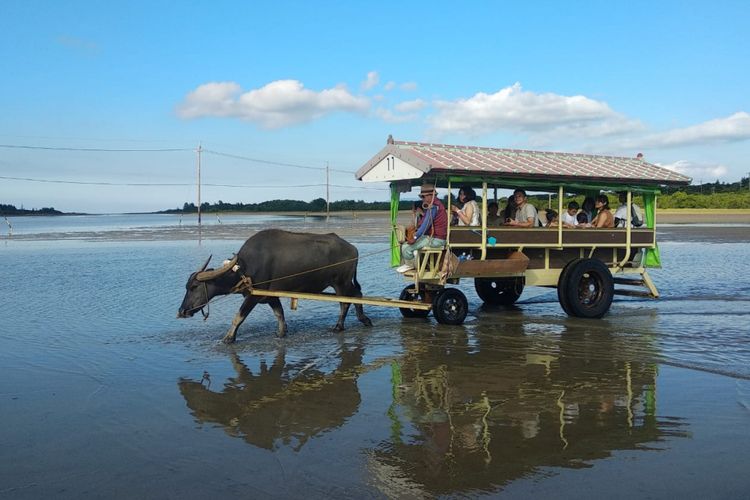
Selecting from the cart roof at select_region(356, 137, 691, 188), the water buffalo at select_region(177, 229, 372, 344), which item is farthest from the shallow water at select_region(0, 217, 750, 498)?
the cart roof at select_region(356, 137, 691, 188)

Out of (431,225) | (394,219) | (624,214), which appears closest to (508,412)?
(431,225)

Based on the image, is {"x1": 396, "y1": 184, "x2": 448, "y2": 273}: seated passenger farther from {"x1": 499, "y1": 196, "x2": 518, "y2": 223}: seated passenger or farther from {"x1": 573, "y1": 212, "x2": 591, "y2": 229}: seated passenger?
{"x1": 573, "y1": 212, "x2": 591, "y2": 229}: seated passenger

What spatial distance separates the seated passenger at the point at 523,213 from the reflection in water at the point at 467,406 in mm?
2329

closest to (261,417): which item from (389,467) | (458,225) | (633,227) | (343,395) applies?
(343,395)

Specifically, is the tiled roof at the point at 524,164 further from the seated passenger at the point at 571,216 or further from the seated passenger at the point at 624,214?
the seated passenger at the point at 571,216

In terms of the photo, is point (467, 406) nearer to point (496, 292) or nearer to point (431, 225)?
point (431, 225)

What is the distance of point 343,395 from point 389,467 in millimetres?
1951

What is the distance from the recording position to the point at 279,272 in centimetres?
980

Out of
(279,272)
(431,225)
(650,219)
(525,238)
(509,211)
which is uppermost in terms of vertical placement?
(509,211)

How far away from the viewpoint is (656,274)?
56.9 feet

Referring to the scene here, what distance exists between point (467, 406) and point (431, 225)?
4.13 metres

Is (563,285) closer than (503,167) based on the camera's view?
No

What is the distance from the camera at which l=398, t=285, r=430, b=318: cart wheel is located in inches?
426

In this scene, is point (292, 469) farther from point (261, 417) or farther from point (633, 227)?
point (633, 227)
